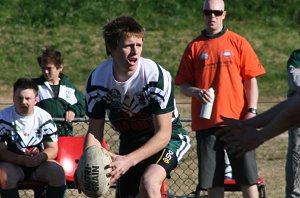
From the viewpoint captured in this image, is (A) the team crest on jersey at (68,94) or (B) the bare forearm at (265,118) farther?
(A) the team crest on jersey at (68,94)

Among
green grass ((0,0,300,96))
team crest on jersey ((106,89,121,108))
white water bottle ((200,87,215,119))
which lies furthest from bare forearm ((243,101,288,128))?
green grass ((0,0,300,96))

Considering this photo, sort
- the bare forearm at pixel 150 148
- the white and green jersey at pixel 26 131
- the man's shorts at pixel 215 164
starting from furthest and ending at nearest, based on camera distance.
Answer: the white and green jersey at pixel 26 131 < the man's shorts at pixel 215 164 < the bare forearm at pixel 150 148

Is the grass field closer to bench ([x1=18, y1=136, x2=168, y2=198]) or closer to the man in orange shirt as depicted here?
bench ([x1=18, y1=136, x2=168, y2=198])

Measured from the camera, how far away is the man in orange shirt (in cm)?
929

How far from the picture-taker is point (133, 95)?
8031mm

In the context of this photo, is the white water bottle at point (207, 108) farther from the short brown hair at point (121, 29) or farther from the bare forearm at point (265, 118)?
the bare forearm at point (265, 118)

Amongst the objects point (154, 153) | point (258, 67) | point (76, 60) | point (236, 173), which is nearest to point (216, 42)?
point (258, 67)

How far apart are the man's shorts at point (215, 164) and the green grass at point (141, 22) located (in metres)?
10.6

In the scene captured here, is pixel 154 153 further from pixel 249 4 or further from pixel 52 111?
pixel 249 4

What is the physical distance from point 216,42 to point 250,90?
515 mm

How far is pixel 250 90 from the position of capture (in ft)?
30.8

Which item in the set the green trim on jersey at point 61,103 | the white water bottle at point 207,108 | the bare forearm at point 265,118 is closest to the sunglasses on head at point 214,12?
the white water bottle at point 207,108

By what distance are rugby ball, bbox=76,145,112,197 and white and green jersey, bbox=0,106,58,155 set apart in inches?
71.1

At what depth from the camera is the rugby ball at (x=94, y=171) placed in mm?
7656
